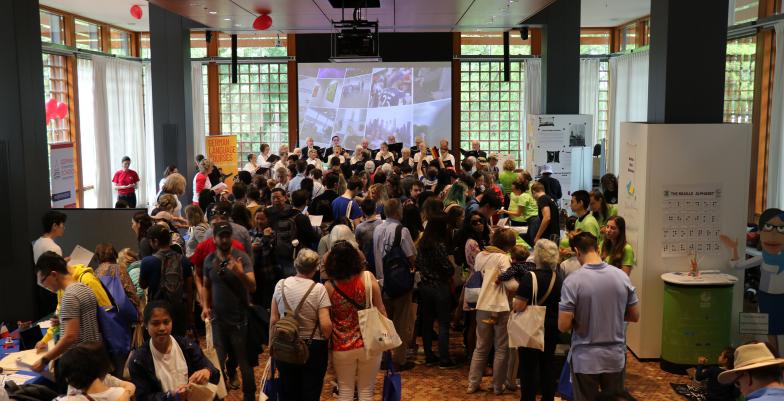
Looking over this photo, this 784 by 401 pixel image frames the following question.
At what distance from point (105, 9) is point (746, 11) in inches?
470

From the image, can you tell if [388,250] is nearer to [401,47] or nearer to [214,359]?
[214,359]

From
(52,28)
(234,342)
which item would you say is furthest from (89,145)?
(234,342)

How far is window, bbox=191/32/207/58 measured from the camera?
2031 centimetres

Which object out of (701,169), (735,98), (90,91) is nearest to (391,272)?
(701,169)

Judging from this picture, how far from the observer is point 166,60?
1476 centimetres

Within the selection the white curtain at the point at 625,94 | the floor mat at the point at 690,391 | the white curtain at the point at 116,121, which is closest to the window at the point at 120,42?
the white curtain at the point at 116,121

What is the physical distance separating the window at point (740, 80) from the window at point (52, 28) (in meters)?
12.5

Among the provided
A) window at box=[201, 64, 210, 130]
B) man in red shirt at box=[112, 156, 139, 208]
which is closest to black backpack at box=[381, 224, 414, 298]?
man in red shirt at box=[112, 156, 139, 208]

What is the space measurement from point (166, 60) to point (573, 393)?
38.4 feet

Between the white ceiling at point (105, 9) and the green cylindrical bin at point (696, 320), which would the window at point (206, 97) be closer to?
the white ceiling at point (105, 9)

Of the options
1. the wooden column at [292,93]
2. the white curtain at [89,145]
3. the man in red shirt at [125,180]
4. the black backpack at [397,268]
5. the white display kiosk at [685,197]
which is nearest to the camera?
the black backpack at [397,268]

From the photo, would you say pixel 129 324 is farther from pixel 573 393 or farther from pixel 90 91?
pixel 90 91

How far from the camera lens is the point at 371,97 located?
1956cm

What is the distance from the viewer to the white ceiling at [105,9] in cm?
1506
